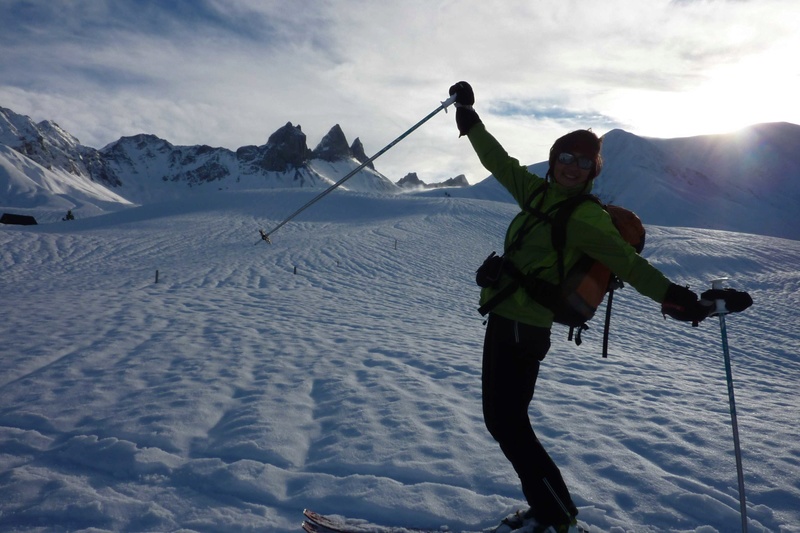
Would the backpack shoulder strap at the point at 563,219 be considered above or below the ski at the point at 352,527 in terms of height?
above

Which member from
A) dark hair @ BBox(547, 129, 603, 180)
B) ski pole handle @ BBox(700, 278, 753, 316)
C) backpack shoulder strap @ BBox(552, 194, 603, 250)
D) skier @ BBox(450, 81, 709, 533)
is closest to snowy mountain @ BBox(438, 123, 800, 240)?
ski pole handle @ BBox(700, 278, 753, 316)

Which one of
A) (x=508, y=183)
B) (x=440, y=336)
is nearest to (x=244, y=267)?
(x=440, y=336)

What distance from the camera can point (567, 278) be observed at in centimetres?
244

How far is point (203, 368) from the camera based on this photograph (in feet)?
19.6

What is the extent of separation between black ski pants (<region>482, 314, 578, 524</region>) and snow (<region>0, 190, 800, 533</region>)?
2.18ft

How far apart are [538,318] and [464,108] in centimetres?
167

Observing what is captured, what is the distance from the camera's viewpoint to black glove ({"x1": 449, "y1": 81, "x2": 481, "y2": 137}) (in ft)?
10.8

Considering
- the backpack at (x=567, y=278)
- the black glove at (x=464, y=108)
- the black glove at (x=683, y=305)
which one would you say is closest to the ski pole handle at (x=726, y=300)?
the black glove at (x=683, y=305)

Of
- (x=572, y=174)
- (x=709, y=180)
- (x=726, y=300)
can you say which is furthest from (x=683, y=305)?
(x=709, y=180)

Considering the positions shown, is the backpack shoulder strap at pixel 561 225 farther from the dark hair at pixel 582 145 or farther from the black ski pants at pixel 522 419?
the black ski pants at pixel 522 419

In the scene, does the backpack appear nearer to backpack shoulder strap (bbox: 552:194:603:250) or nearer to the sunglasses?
backpack shoulder strap (bbox: 552:194:603:250)

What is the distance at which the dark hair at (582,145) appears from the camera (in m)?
2.57

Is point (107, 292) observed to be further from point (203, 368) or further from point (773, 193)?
point (773, 193)

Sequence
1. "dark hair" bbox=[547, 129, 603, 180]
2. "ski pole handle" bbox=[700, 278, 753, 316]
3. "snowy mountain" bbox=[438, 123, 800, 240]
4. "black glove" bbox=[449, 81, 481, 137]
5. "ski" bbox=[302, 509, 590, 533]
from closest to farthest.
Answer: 1. "ski pole handle" bbox=[700, 278, 753, 316]
2. "dark hair" bbox=[547, 129, 603, 180]
3. "ski" bbox=[302, 509, 590, 533]
4. "black glove" bbox=[449, 81, 481, 137]
5. "snowy mountain" bbox=[438, 123, 800, 240]
